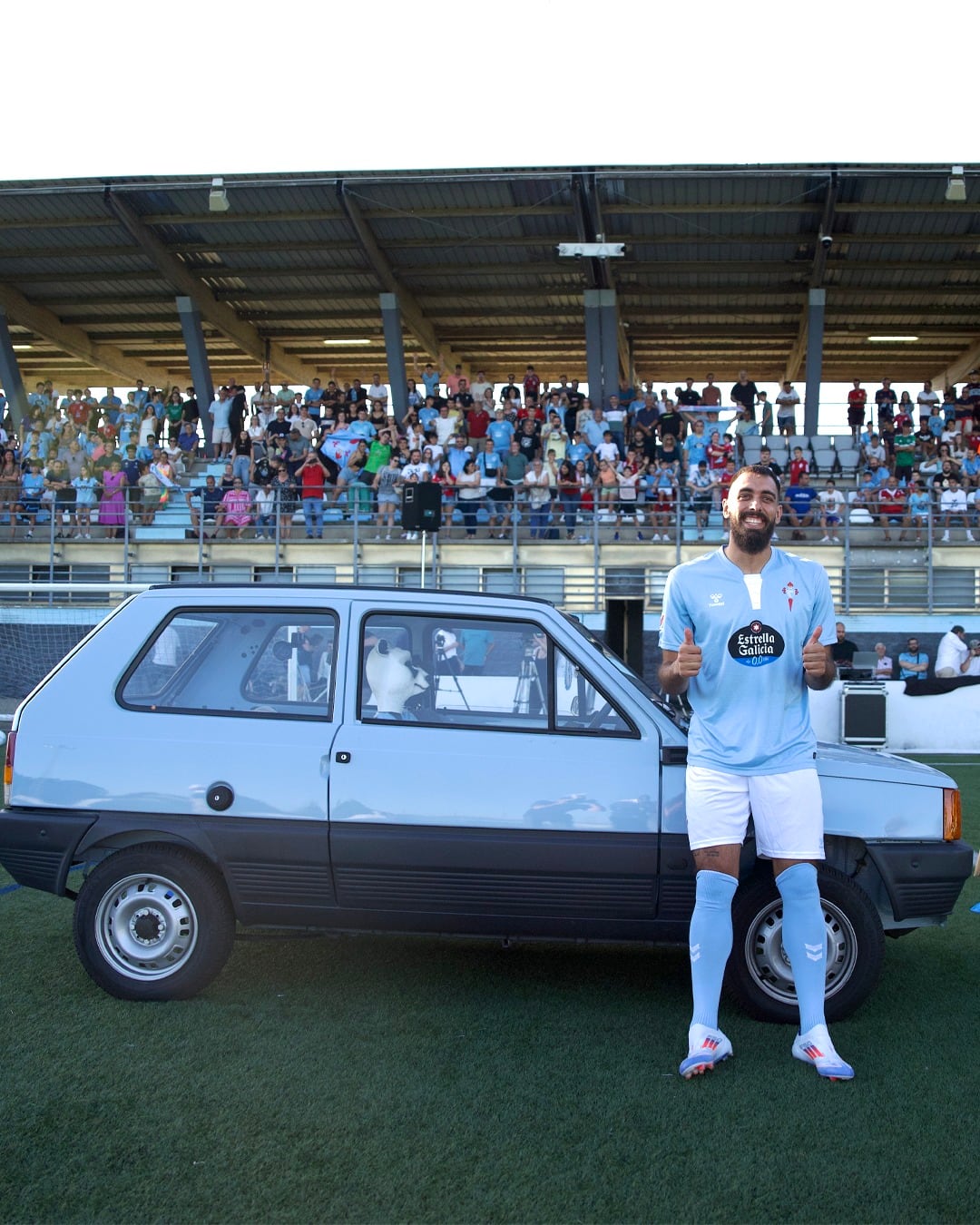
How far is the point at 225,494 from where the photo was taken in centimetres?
2102

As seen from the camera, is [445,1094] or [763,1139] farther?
[445,1094]

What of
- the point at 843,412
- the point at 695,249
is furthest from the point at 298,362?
the point at 843,412

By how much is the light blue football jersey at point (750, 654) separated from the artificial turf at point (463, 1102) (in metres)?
1.07

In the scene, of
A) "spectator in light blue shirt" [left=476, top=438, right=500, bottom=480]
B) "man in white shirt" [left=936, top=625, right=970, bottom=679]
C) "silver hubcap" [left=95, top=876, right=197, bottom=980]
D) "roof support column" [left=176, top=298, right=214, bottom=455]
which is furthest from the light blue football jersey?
"roof support column" [left=176, top=298, right=214, bottom=455]

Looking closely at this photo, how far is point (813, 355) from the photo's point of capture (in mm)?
25672

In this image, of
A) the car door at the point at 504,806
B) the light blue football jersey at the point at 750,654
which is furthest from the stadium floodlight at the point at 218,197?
the light blue football jersey at the point at 750,654

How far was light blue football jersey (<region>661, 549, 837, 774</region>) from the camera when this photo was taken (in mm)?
4137

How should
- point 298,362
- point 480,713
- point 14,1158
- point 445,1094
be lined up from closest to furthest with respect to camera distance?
point 14,1158 → point 445,1094 → point 480,713 → point 298,362

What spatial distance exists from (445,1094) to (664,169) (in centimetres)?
2028

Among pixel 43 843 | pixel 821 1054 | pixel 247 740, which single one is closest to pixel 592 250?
pixel 247 740

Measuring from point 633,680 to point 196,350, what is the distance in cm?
2387

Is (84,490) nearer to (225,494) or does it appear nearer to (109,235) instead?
(225,494)

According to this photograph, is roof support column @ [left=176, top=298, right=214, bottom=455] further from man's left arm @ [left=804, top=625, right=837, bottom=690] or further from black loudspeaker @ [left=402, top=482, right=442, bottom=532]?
man's left arm @ [left=804, top=625, right=837, bottom=690]

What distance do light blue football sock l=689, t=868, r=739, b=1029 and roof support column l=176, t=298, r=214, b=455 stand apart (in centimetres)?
2399
